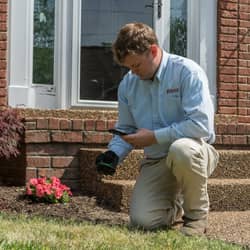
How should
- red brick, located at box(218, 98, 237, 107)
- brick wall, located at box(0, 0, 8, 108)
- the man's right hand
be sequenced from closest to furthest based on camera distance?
the man's right hand, brick wall, located at box(0, 0, 8, 108), red brick, located at box(218, 98, 237, 107)

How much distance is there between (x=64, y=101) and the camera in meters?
7.15

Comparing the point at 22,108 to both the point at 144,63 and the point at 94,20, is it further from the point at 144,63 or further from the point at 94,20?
the point at 144,63

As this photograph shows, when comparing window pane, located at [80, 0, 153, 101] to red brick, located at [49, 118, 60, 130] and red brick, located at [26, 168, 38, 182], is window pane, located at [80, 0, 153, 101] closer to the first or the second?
red brick, located at [49, 118, 60, 130]

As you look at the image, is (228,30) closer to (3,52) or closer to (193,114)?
(3,52)

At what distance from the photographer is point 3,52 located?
679cm

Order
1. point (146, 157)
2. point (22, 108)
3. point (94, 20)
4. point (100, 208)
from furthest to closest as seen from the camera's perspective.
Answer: point (94, 20), point (22, 108), point (100, 208), point (146, 157)

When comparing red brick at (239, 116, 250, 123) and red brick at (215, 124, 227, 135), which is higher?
red brick at (239, 116, 250, 123)

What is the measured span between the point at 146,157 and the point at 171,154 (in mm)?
550

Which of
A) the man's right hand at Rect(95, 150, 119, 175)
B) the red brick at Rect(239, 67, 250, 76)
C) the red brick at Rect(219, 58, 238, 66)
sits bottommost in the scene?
the man's right hand at Rect(95, 150, 119, 175)

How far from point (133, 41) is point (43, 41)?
10.0 ft

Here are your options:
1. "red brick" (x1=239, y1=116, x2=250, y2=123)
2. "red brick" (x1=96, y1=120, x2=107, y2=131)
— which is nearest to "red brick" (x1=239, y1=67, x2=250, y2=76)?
"red brick" (x1=239, y1=116, x2=250, y2=123)

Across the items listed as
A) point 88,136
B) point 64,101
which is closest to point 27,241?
point 88,136

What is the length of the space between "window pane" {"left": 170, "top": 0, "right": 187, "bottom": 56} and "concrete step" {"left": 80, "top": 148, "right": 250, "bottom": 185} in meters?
1.79

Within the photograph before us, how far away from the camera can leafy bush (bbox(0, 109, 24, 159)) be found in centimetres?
575
